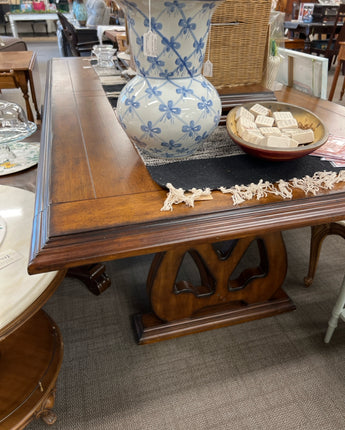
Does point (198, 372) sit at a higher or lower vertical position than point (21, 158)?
lower

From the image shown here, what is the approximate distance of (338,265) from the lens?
1.41 metres

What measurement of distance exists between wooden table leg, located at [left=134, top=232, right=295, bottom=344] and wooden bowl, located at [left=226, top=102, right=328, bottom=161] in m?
0.32

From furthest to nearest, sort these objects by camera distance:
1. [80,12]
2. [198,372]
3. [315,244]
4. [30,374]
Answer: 1. [80,12]
2. [315,244]
3. [198,372]
4. [30,374]

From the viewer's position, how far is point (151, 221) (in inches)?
22.9

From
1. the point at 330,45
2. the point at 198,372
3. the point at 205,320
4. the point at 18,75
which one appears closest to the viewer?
the point at 198,372

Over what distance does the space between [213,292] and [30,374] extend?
0.57 metres

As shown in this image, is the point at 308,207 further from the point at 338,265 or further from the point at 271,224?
the point at 338,265

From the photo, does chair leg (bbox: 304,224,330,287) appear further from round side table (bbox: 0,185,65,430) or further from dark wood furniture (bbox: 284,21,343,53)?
dark wood furniture (bbox: 284,21,343,53)

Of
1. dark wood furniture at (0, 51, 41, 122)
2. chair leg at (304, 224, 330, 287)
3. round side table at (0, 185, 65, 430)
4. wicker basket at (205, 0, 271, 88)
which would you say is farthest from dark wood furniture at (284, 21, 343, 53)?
round side table at (0, 185, 65, 430)

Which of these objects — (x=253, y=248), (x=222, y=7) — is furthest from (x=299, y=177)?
(x=253, y=248)

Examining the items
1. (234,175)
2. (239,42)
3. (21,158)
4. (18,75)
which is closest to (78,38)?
(18,75)

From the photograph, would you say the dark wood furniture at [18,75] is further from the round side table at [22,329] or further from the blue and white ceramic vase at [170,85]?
the blue and white ceramic vase at [170,85]

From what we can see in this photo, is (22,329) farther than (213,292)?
No

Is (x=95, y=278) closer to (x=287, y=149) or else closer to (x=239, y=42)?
(x=287, y=149)
